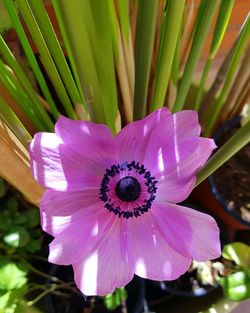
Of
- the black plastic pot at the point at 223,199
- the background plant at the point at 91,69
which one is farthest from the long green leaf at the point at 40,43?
the black plastic pot at the point at 223,199

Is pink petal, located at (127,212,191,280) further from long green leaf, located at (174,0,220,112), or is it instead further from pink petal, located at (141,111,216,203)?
long green leaf, located at (174,0,220,112)

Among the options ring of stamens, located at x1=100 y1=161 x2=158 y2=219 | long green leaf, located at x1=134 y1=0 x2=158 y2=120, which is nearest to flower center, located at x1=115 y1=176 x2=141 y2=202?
ring of stamens, located at x1=100 y1=161 x2=158 y2=219

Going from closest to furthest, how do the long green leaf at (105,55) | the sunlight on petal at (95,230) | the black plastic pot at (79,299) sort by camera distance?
the long green leaf at (105,55)
the sunlight on petal at (95,230)
the black plastic pot at (79,299)

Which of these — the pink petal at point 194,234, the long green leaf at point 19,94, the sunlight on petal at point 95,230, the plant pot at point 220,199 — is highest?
the long green leaf at point 19,94

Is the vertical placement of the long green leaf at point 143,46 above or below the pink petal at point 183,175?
above

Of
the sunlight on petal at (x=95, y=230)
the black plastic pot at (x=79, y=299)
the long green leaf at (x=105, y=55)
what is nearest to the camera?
the long green leaf at (x=105, y=55)

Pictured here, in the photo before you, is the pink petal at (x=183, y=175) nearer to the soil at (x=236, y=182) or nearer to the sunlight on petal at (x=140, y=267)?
the sunlight on petal at (x=140, y=267)
